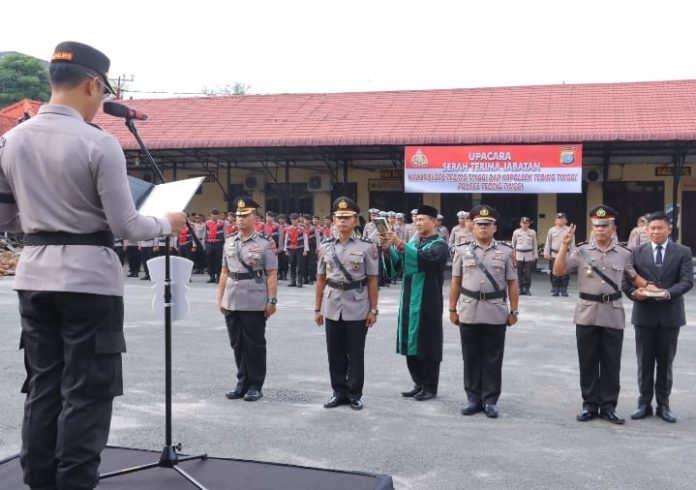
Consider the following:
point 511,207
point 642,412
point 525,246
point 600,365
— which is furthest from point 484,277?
point 511,207

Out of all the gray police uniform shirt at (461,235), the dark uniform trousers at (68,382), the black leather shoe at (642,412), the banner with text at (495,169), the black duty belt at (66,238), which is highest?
the banner with text at (495,169)

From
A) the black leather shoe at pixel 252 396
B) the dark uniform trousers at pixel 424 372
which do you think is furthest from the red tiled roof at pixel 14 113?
the dark uniform trousers at pixel 424 372

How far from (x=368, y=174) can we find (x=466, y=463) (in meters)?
19.5

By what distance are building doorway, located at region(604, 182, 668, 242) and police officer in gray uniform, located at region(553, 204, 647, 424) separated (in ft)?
53.9

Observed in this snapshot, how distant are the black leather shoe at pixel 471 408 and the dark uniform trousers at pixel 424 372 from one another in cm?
53

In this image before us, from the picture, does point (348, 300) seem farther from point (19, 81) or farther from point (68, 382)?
point (19, 81)

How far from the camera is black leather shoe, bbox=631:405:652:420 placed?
5902 mm

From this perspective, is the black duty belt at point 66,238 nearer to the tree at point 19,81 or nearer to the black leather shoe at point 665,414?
the black leather shoe at point 665,414

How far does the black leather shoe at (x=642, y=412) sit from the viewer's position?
590cm

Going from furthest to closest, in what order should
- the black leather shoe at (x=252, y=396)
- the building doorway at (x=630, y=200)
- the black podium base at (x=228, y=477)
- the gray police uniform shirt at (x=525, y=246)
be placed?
the building doorway at (x=630, y=200)
the gray police uniform shirt at (x=525, y=246)
the black leather shoe at (x=252, y=396)
the black podium base at (x=228, y=477)

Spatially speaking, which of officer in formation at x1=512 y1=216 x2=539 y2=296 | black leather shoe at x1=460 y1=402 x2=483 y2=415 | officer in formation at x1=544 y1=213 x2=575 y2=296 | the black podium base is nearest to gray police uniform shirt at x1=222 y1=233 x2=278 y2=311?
black leather shoe at x1=460 y1=402 x2=483 y2=415

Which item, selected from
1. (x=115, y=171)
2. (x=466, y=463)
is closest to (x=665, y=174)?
(x=466, y=463)

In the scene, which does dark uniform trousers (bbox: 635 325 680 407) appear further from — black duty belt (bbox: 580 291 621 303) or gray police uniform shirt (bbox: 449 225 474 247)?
gray police uniform shirt (bbox: 449 225 474 247)

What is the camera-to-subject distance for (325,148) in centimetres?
2005
